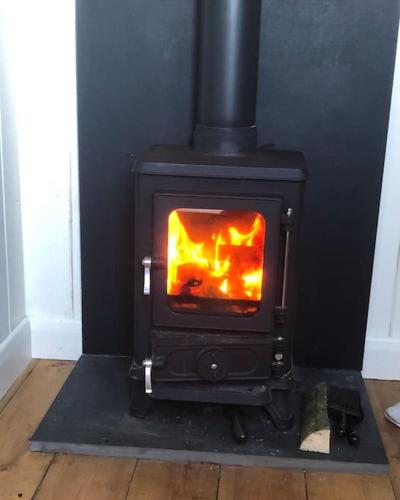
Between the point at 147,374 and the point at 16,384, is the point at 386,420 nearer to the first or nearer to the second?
the point at 147,374

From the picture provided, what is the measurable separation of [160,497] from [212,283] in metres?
0.52

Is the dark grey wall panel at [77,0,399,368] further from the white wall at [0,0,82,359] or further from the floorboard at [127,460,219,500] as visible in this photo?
the floorboard at [127,460,219,500]

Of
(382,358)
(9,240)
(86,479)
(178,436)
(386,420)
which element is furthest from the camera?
(382,358)

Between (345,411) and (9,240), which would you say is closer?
(345,411)

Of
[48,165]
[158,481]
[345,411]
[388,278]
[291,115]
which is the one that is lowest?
[158,481]

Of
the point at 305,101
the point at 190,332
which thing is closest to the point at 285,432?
the point at 190,332

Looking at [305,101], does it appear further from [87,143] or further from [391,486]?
[391,486]

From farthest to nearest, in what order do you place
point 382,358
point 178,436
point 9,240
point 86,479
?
point 382,358 → point 9,240 → point 178,436 → point 86,479

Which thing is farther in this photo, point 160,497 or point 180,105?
point 180,105

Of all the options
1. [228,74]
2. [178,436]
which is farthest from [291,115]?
[178,436]

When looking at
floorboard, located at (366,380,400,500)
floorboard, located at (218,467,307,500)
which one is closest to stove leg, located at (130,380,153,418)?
floorboard, located at (218,467,307,500)

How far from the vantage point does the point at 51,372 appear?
2012 mm

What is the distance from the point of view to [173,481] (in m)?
1.52

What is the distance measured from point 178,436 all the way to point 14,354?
2.00 ft
